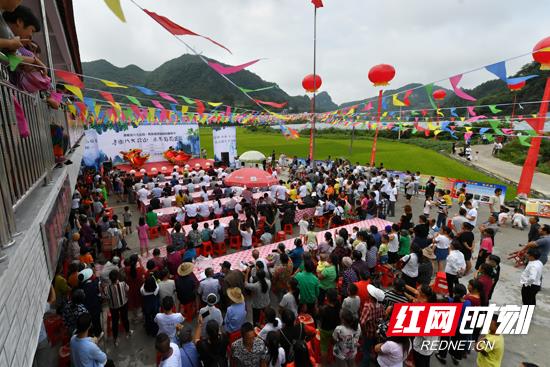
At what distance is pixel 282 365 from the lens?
368 centimetres

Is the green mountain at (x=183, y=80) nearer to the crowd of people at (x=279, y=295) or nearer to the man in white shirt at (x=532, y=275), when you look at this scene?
the crowd of people at (x=279, y=295)

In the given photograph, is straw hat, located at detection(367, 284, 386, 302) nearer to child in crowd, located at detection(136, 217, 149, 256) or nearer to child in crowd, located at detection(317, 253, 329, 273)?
child in crowd, located at detection(317, 253, 329, 273)

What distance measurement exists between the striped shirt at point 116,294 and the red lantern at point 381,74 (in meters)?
14.1

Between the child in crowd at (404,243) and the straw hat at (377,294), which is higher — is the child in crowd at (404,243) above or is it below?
below

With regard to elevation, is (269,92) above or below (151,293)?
above

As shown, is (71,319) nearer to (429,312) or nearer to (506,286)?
(429,312)

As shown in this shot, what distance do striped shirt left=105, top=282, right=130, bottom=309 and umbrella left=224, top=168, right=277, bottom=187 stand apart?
5.65 metres

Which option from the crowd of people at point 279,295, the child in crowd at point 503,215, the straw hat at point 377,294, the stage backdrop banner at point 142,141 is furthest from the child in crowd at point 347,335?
the stage backdrop banner at point 142,141

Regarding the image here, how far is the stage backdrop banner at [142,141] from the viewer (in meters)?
18.7

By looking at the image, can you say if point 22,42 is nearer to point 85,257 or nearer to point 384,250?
point 85,257

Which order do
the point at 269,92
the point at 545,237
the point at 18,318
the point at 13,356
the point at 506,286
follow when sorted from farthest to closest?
the point at 269,92 < the point at 506,286 < the point at 545,237 < the point at 18,318 < the point at 13,356

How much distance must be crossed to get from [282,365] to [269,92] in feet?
327

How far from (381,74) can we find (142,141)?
16201 mm

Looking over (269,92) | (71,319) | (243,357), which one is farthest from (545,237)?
(269,92)
